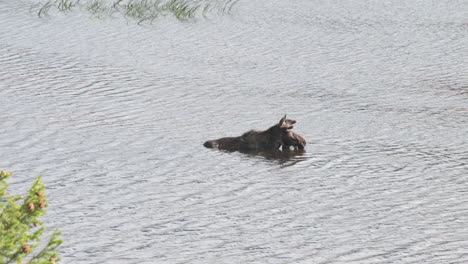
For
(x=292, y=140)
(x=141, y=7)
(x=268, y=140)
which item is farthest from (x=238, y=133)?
(x=141, y=7)

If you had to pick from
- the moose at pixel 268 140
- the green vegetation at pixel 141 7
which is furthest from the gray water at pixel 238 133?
the green vegetation at pixel 141 7

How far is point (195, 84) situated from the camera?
26.6 metres

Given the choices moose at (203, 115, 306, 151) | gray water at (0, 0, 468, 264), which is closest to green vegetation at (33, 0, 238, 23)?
gray water at (0, 0, 468, 264)

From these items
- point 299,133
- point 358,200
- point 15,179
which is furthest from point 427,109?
point 15,179

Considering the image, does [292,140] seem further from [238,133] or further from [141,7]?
[141,7]

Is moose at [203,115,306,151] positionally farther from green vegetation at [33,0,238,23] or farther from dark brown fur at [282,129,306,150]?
green vegetation at [33,0,238,23]

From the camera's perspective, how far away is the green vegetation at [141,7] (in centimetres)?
3934

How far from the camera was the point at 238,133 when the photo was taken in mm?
20578

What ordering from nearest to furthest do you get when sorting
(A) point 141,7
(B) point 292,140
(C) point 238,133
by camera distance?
1. (B) point 292,140
2. (C) point 238,133
3. (A) point 141,7

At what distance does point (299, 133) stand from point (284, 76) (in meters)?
7.71

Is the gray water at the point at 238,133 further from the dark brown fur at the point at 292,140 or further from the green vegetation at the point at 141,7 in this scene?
the green vegetation at the point at 141,7

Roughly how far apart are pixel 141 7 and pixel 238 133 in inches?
812

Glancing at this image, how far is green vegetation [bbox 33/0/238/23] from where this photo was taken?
129 ft

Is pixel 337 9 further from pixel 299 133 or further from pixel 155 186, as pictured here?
pixel 155 186
